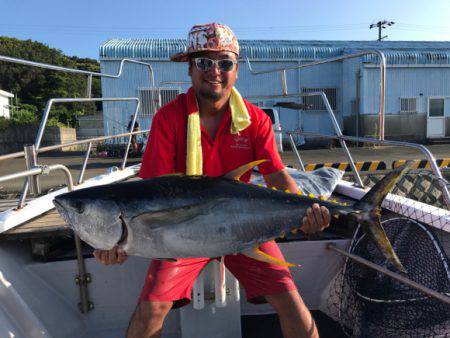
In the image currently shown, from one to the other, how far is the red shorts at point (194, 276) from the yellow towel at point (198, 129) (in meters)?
0.58

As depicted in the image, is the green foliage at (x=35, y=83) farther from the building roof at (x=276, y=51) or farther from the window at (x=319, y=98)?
the window at (x=319, y=98)

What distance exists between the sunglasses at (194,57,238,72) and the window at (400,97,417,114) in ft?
68.2

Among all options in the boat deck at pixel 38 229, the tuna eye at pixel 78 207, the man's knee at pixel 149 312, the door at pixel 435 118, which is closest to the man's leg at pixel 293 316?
the man's knee at pixel 149 312

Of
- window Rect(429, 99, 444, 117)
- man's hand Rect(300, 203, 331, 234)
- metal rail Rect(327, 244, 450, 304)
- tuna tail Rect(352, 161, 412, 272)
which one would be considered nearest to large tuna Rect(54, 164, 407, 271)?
man's hand Rect(300, 203, 331, 234)

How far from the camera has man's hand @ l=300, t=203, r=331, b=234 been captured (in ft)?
6.17

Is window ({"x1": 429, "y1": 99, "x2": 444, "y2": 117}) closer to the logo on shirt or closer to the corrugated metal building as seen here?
the corrugated metal building

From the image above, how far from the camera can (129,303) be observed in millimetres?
3016

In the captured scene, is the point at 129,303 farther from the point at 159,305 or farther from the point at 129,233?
the point at 129,233

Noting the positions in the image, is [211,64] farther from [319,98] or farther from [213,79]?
[319,98]

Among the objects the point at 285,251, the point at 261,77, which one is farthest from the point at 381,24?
the point at 285,251

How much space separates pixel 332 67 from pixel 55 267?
65.6 feet

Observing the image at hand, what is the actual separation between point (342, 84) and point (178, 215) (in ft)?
68.4

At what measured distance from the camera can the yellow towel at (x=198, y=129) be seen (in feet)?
7.17

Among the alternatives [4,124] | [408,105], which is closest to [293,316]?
[408,105]
